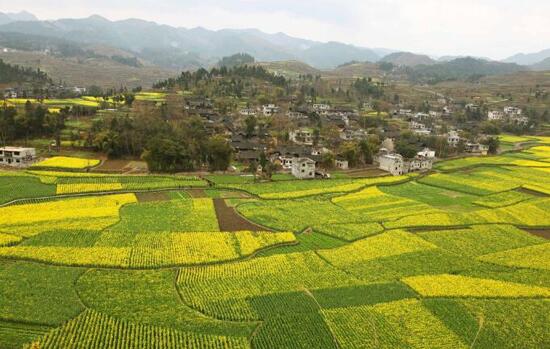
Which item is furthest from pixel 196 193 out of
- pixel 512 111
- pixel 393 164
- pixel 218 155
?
pixel 512 111

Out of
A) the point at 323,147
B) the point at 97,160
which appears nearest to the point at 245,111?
the point at 323,147

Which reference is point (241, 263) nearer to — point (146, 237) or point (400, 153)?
point (146, 237)

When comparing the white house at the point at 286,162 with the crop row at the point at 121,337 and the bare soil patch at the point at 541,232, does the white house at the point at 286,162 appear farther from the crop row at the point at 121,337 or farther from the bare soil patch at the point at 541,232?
the crop row at the point at 121,337

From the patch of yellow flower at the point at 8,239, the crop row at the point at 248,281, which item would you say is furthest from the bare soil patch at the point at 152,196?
the crop row at the point at 248,281

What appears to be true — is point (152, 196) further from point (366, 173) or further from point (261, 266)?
point (366, 173)

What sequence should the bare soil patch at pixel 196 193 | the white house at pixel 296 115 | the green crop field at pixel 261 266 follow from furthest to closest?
the white house at pixel 296 115 → the bare soil patch at pixel 196 193 → the green crop field at pixel 261 266
